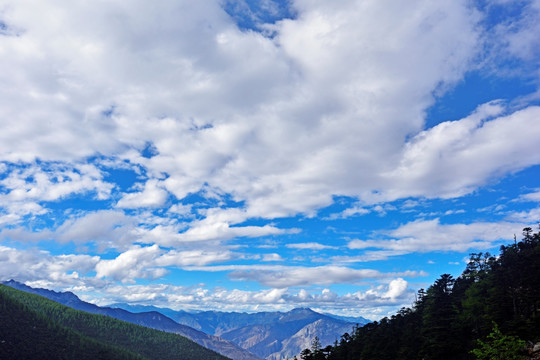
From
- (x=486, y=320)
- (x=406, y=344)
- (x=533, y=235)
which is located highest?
(x=533, y=235)

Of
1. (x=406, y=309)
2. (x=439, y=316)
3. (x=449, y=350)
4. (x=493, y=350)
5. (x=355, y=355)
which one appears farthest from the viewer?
(x=406, y=309)

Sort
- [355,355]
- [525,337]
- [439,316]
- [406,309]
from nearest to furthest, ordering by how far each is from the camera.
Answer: [525,337] → [439,316] → [355,355] → [406,309]

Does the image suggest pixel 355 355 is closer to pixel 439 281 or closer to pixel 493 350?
pixel 439 281

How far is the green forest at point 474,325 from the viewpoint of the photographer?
6201 cm

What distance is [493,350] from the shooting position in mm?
48750

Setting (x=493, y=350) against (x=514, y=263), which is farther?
Result: (x=514, y=263)

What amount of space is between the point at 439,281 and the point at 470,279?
40.9 ft

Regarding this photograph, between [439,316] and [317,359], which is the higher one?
[439,316]

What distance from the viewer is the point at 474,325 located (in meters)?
88.7

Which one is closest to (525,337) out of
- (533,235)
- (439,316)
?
(439,316)

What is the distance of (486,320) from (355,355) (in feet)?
145

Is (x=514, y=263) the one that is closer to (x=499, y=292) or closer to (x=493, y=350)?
(x=499, y=292)

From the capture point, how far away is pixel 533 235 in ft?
426

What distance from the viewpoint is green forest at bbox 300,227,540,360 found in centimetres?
6201
